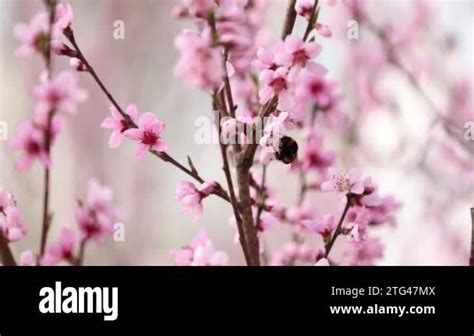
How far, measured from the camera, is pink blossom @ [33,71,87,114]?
119cm

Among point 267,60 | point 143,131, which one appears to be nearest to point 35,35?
point 143,131

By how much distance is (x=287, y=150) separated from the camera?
0.95 metres

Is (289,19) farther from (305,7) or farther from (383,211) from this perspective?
(383,211)

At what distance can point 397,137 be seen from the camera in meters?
2.02

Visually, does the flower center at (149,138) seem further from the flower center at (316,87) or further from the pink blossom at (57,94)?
the flower center at (316,87)

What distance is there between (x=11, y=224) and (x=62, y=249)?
0.12 meters

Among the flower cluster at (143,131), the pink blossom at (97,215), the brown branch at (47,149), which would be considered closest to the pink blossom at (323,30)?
the flower cluster at (143,131)

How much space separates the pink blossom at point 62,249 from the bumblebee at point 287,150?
37 cm

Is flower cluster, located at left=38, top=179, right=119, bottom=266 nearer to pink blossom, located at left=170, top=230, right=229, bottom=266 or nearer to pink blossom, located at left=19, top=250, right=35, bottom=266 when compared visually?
pink blossom, located at left=19, top=250, right=35, bottom=266
